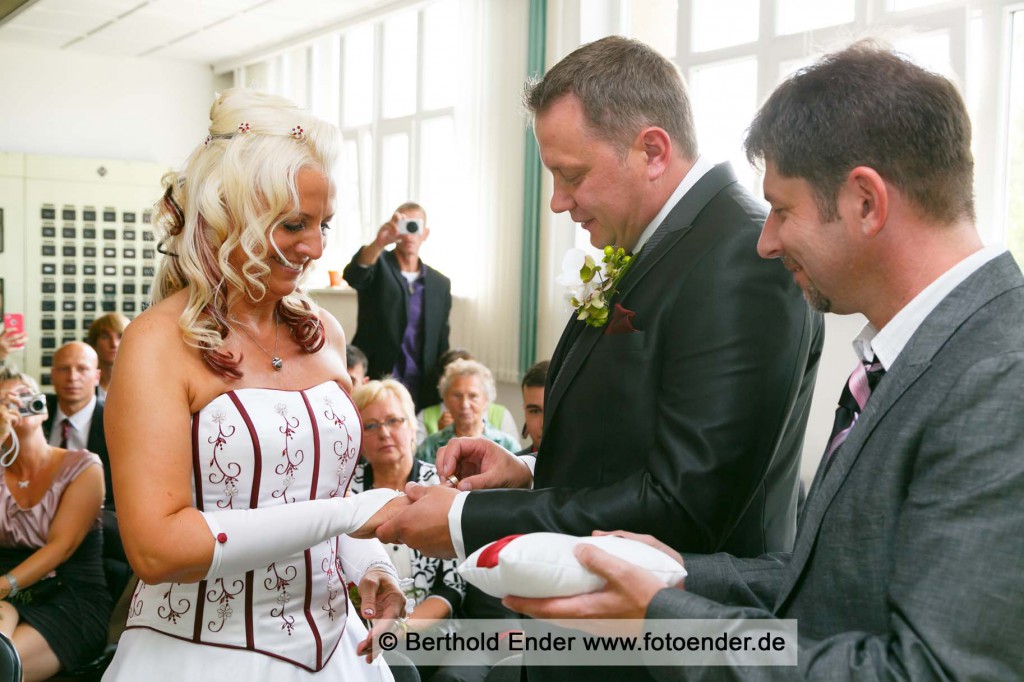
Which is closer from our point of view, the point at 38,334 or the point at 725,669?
the point at 725,669

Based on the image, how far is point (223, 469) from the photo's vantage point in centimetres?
179

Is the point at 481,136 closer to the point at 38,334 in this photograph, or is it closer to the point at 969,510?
the point at 38,334

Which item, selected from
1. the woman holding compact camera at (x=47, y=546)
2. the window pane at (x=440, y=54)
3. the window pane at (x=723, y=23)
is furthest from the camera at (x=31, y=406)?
the window pane at (x=440, y=54)

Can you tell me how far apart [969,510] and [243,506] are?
1.29 metres

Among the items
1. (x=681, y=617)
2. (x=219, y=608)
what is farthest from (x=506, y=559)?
(x=219, y=608)

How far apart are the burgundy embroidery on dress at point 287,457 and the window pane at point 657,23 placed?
483cm

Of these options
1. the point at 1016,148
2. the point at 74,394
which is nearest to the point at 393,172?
the point at 74,394

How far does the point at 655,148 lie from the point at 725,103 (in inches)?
173

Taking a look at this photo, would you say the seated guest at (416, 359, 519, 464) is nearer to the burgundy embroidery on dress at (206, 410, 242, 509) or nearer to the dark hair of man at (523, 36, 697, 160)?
the burgundy embroidery on dress at (206, 410, 242, 509)

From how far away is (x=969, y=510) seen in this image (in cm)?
101

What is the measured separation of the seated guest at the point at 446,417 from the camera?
5.57 m

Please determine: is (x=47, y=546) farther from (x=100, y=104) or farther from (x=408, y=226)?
(x=100, y=104)

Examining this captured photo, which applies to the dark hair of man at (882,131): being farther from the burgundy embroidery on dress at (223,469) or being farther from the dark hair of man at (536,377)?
the dark hair of man at (536,377)

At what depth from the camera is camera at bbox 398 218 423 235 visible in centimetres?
626
